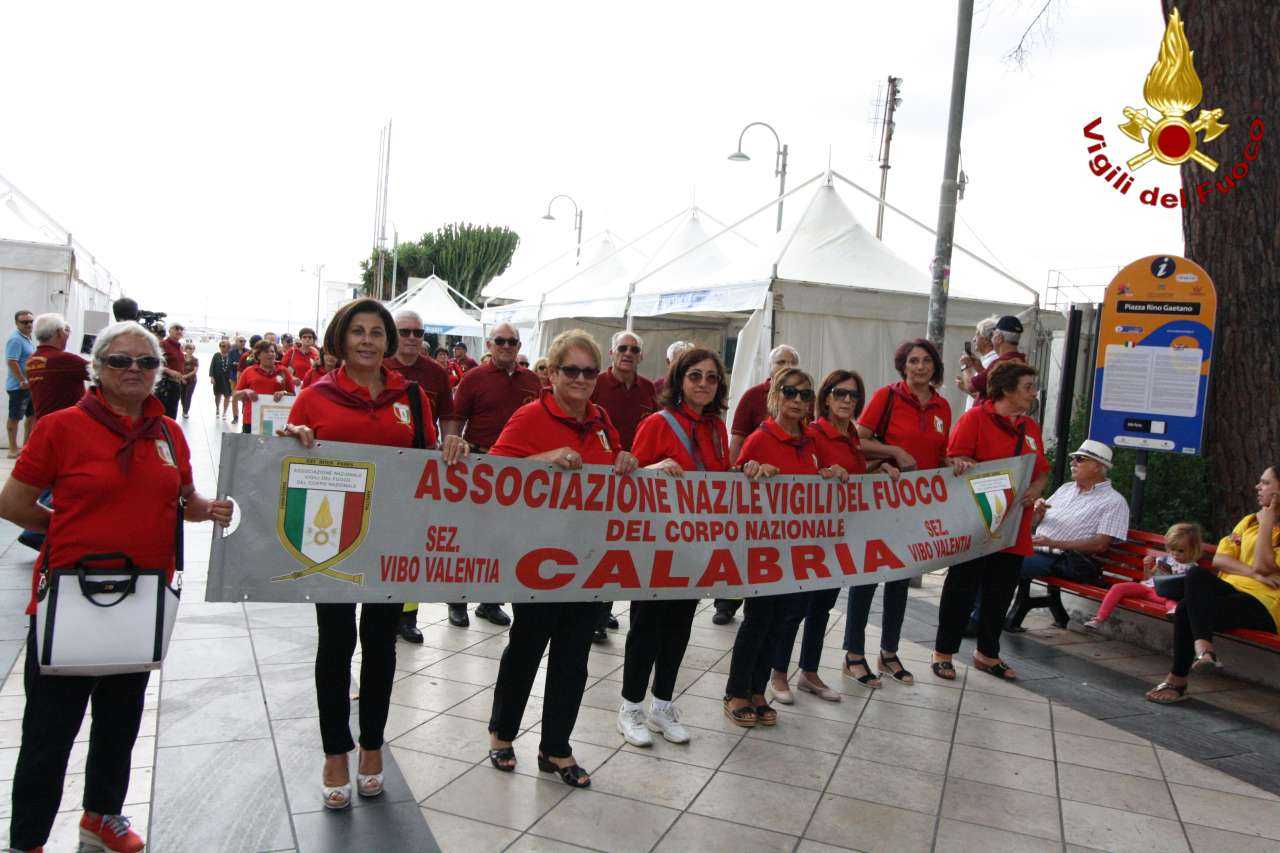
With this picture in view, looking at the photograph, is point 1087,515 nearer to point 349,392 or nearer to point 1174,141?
point 1174,141

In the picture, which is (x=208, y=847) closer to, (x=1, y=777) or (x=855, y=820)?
(x=1, y=777)

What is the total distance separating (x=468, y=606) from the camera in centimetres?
680

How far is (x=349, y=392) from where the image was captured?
12.4 ft

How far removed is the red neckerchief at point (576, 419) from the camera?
4203mm

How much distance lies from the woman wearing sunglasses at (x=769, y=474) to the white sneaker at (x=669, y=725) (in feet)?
1.18

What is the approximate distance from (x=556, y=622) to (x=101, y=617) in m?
1.75

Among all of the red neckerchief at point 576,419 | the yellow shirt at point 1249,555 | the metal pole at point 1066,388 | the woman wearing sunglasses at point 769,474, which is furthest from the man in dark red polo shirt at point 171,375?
the yellow shirt at point 1249,555

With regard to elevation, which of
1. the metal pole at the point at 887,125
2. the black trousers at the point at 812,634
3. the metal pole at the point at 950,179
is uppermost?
the metal pole at the point at 887,125

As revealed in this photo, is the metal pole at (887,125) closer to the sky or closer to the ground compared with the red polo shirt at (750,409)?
closer to the sky

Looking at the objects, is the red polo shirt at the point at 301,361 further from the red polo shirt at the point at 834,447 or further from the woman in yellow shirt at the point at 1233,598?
the woman in yellow shirt at the point at 1233,598

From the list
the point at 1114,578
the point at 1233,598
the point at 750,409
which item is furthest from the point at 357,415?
the point at 1114,578

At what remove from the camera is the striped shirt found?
23.3 feet

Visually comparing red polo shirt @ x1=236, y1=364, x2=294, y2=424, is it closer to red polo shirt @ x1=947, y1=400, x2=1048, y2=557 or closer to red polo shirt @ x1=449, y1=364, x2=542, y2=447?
red polo shirt @ x1=449, y1=364, x2=542, y2=447

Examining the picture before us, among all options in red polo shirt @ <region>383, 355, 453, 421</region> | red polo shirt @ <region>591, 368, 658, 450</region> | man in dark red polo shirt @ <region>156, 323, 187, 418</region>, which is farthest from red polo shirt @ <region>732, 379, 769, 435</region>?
man in dark red polo shirt @ <region>156, 323, 187, 418</region>
